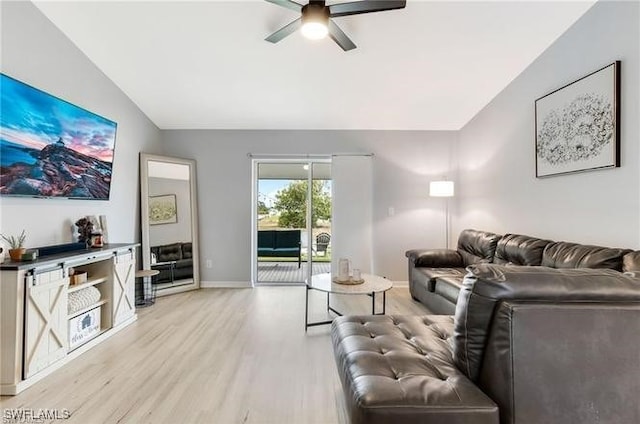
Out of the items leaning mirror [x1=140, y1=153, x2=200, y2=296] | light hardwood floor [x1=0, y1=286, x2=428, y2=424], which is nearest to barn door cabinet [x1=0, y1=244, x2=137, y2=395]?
light hardwood floor [x1=0, y1=286, x2=428, y2=424]

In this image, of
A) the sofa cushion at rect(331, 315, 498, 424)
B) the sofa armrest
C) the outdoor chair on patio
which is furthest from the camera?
the outdoor chair on patio

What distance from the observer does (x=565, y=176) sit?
286 centimetres

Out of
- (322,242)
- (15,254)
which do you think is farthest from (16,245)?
(322,242)

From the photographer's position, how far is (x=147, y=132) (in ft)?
14.3

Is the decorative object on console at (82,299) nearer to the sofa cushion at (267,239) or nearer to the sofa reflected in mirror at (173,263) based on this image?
the sofa reflected in mirror at (173,263)

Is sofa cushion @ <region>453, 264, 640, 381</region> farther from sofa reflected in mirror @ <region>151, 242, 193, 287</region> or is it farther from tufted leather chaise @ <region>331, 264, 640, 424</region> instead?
sofa reflected in mirror @ <region>151, 242, 193, 287</region>

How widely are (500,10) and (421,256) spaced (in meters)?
2.58

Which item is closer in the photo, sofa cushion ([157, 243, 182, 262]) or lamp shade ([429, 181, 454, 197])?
lamp shade ([429, 181, 454, 197])

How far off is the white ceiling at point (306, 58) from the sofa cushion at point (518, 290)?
7.75 ft

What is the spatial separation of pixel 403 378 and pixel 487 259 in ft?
8.67

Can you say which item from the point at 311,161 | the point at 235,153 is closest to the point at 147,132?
the point at 235,153

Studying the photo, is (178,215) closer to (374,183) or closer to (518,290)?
(374,183)

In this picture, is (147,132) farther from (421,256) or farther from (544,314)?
(544,314)

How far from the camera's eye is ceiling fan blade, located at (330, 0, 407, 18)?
212cm
